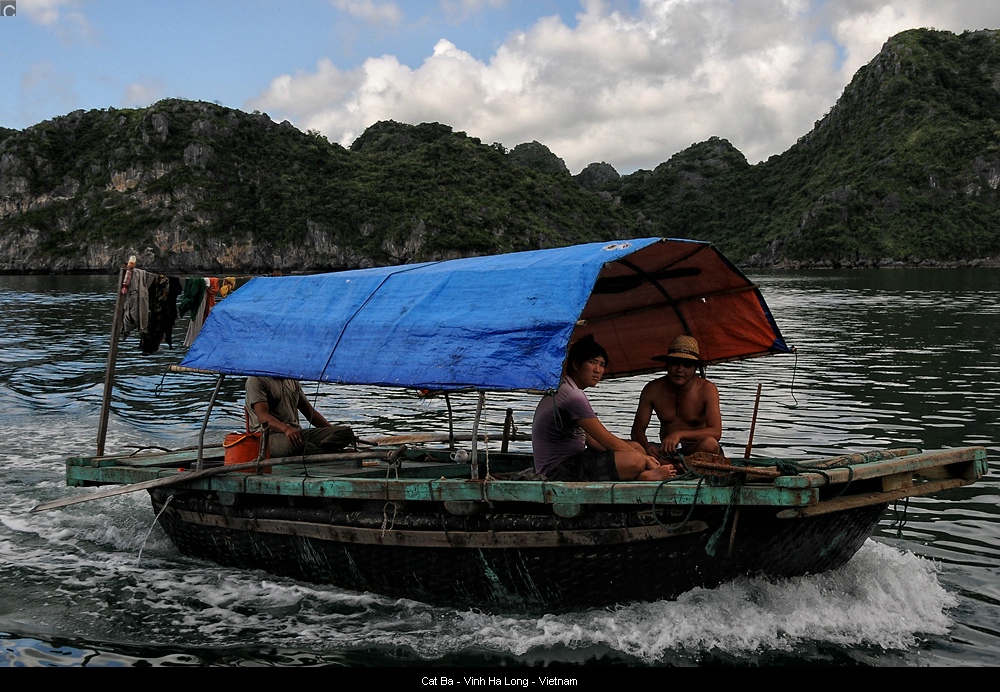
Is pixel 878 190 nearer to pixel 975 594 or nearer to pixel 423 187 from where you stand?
pixel 423 187

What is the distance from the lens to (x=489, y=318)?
19.0 feet

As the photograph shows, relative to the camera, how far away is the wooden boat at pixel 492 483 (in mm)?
5219

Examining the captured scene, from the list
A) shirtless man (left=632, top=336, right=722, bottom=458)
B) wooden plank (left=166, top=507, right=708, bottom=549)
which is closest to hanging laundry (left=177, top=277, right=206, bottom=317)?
wooden plank (left=166, top=507, right=708, bottom=549)

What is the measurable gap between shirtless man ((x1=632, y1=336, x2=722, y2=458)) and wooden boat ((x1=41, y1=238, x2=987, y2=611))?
0.43 meters

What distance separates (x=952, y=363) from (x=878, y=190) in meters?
97.3

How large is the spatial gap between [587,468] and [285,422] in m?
3.10

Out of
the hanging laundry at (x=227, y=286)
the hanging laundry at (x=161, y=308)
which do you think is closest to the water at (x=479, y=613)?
the hanging laundry at (x=161, y=308)

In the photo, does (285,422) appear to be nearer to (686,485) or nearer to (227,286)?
(227,286)

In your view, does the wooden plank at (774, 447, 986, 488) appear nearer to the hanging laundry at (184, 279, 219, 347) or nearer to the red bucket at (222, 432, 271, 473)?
the red bucket at (222, 432, 271, 473)

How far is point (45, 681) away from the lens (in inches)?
203

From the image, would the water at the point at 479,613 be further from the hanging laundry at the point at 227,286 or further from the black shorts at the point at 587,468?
the hanging laundry at the point at 227,286

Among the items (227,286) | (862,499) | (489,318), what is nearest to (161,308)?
(227,286)

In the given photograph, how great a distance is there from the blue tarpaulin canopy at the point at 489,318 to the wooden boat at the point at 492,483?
0.06 feet

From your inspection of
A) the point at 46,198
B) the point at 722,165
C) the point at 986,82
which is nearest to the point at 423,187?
the point at 46,198
